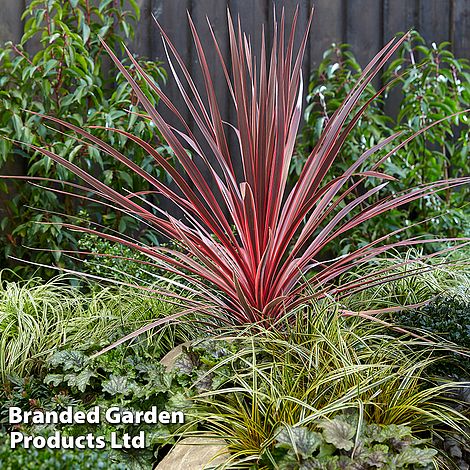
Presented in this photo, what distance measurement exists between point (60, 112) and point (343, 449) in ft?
7.20

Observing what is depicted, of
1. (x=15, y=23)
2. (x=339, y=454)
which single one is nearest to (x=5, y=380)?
(x=339, y=454)

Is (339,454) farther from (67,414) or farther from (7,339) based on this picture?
(7,339)

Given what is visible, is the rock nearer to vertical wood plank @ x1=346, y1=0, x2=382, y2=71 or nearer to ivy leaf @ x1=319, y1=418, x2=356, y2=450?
ivy leaf @ x1=319, y1=418, x2=356, y2=450

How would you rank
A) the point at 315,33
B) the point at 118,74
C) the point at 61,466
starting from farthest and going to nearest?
the point at 315,33 < the point at 118,74 < the point at 61,466

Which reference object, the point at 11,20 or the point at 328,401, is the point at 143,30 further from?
the point at 328,401

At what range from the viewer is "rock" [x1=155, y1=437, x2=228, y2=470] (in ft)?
5.82

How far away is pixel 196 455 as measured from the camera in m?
1.82

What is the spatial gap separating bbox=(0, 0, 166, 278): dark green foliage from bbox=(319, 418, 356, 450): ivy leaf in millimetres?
1714

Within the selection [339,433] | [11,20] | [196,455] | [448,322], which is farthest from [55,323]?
[11,20]

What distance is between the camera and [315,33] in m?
3.68

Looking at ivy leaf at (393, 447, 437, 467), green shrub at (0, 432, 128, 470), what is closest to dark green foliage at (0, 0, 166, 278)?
green shrub at (0, 432, 128, 470)

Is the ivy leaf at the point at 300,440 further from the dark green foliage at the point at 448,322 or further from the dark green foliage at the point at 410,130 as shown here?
the dark green foliage at the point at 410,130

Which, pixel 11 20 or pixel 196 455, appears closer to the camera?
pixel 196 455

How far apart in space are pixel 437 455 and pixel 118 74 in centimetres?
236
